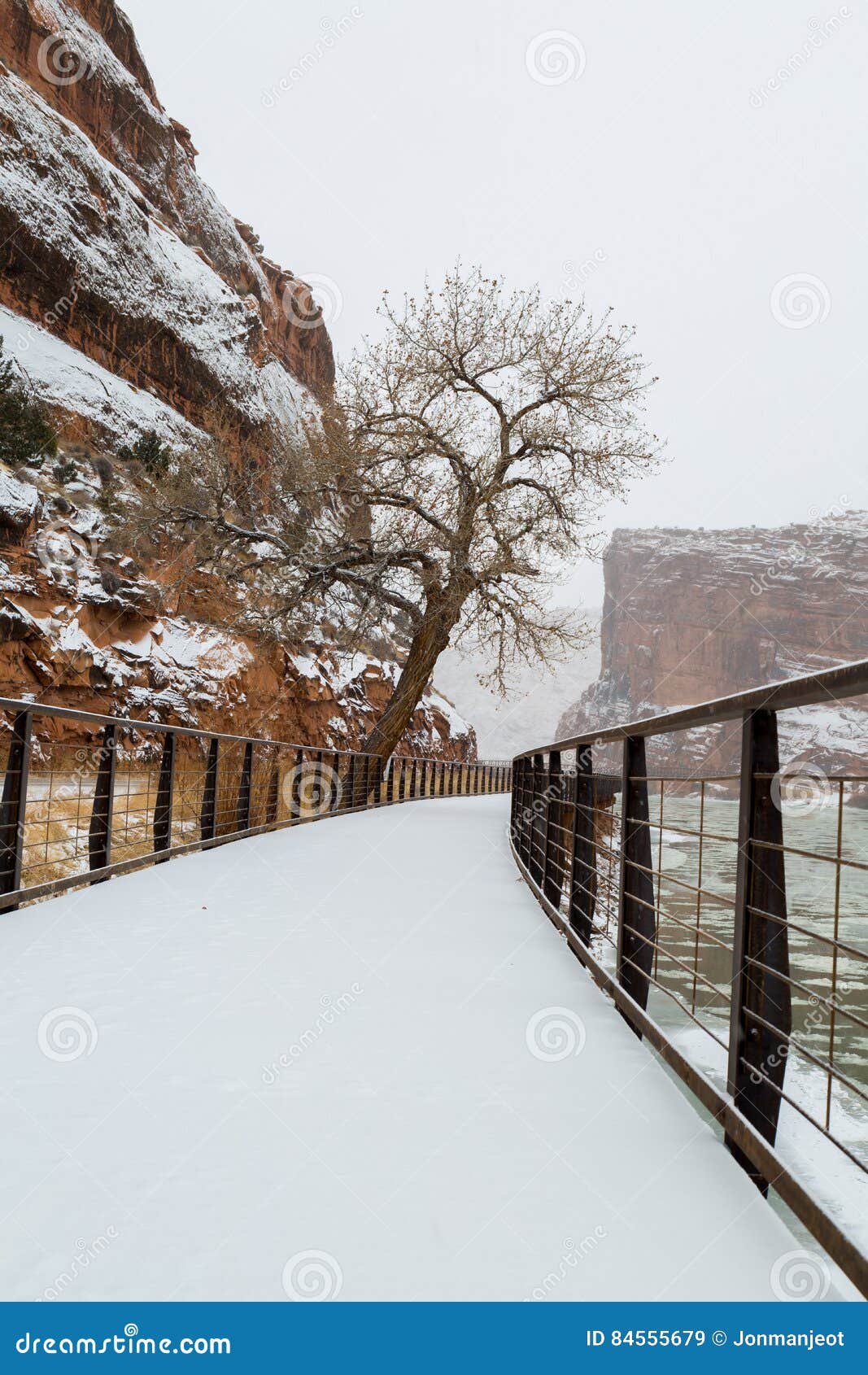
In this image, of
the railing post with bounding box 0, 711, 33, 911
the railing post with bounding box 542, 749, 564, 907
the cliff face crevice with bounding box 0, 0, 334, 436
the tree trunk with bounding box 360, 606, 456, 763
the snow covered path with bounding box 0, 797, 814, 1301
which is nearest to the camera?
the snow covered path with bounding box 0, 797, 814, 1301

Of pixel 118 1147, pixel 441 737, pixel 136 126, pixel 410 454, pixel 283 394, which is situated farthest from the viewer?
pixel 283 394

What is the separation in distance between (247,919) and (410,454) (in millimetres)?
12299

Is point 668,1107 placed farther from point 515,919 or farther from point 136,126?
point 136,126

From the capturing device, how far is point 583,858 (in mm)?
4211

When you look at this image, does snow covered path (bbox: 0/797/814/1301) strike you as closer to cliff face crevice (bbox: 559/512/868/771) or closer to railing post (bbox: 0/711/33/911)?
railing post (bbox: 0/711/33/911)

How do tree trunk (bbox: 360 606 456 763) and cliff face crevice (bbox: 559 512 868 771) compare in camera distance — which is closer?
tree trunk (bbox: 360 606 456 763)

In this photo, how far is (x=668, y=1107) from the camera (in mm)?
2287

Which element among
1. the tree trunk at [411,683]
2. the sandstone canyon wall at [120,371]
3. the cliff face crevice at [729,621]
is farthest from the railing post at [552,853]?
the cliff face crevice at [729,621]

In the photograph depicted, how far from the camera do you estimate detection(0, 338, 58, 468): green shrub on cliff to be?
21594 mm

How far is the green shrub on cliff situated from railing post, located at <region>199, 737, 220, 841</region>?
53.7 ft

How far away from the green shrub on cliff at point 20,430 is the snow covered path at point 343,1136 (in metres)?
20.7

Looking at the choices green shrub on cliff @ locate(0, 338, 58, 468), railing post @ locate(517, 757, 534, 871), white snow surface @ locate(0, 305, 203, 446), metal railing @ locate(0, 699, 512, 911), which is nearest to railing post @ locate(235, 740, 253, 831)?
metal railing @ locate(0, 699, 512, 911)

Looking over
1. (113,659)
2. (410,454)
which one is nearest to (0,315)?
(113,659)

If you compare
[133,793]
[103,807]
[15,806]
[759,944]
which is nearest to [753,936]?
[759,944]
